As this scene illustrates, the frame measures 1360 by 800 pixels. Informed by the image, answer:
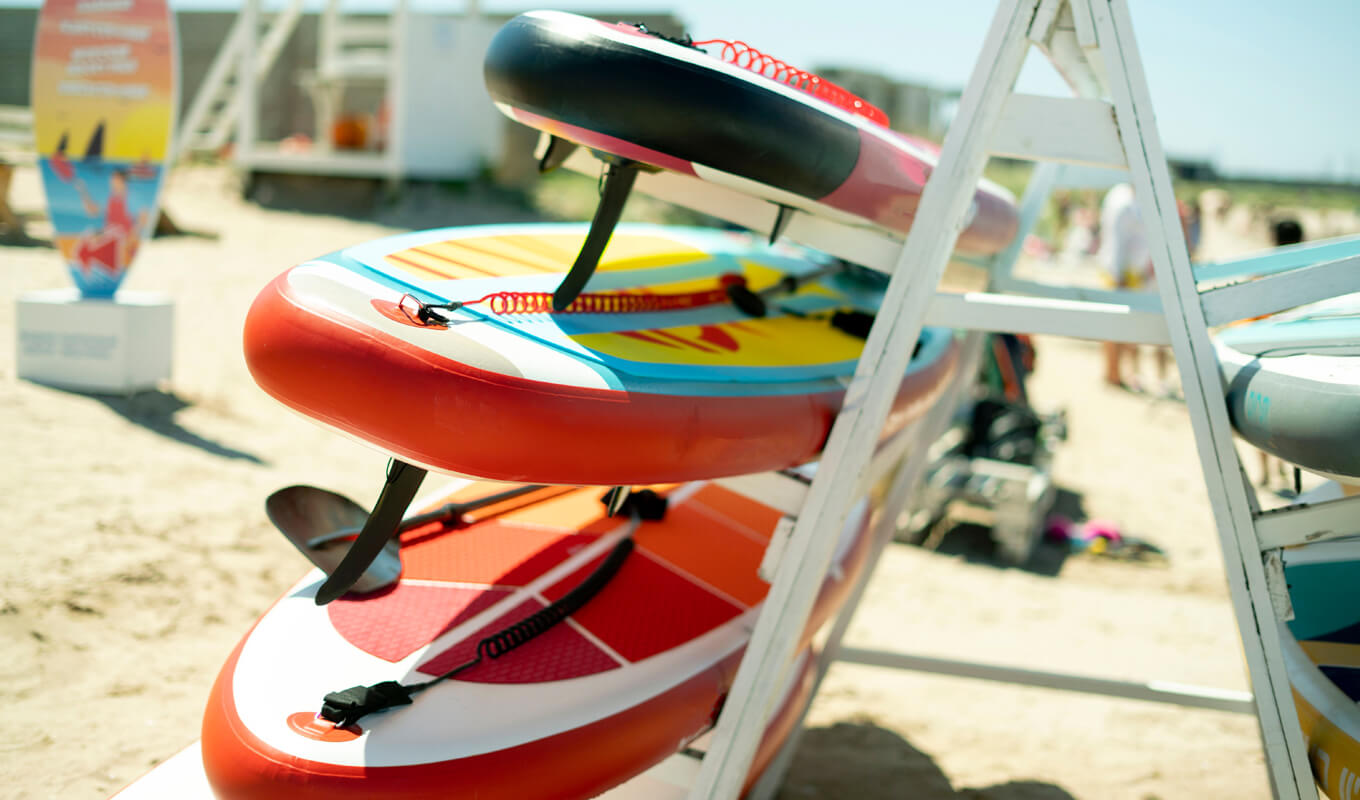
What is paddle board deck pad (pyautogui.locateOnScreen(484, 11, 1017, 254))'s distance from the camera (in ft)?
5.58

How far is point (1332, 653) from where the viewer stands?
6.30 ft

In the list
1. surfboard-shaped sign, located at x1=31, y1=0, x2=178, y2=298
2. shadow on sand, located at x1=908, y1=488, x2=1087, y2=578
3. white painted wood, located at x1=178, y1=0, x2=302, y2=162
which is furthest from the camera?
white painted wood, located at x1=178, y1=0, x2=302, y2=162

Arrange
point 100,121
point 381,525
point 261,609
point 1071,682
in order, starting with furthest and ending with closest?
point 100,121
point 261,609
point 1071,682
point 381,525

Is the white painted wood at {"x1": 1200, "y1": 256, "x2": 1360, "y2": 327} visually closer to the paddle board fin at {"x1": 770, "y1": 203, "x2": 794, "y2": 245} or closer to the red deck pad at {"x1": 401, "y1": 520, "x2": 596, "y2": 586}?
the paddle board fin at {"x1": 770, "y1": 203, "x2": 794, "y2": 245}

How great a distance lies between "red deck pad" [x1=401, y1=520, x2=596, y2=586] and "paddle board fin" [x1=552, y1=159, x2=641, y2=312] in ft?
2.17

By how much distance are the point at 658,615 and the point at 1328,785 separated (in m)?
1.28

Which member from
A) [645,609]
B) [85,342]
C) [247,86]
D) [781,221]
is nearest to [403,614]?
[645,609]

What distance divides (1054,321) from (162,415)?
4218mm

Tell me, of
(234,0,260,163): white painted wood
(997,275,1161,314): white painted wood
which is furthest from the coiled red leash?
(234,0,260,163): white painted wood

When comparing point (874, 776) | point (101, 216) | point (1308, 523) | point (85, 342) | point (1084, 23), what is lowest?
point (874, 776)

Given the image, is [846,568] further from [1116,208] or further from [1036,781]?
[1116,208]

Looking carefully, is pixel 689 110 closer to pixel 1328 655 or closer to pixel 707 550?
pixel 707 550

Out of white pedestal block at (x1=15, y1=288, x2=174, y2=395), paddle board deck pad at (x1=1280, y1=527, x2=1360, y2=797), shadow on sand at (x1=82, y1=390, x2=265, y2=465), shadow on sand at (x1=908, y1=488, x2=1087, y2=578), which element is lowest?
shadow on sand at (x1=908, y1=488, x2=1087, y2=578)

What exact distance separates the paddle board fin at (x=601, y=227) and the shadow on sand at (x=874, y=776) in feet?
5.44
